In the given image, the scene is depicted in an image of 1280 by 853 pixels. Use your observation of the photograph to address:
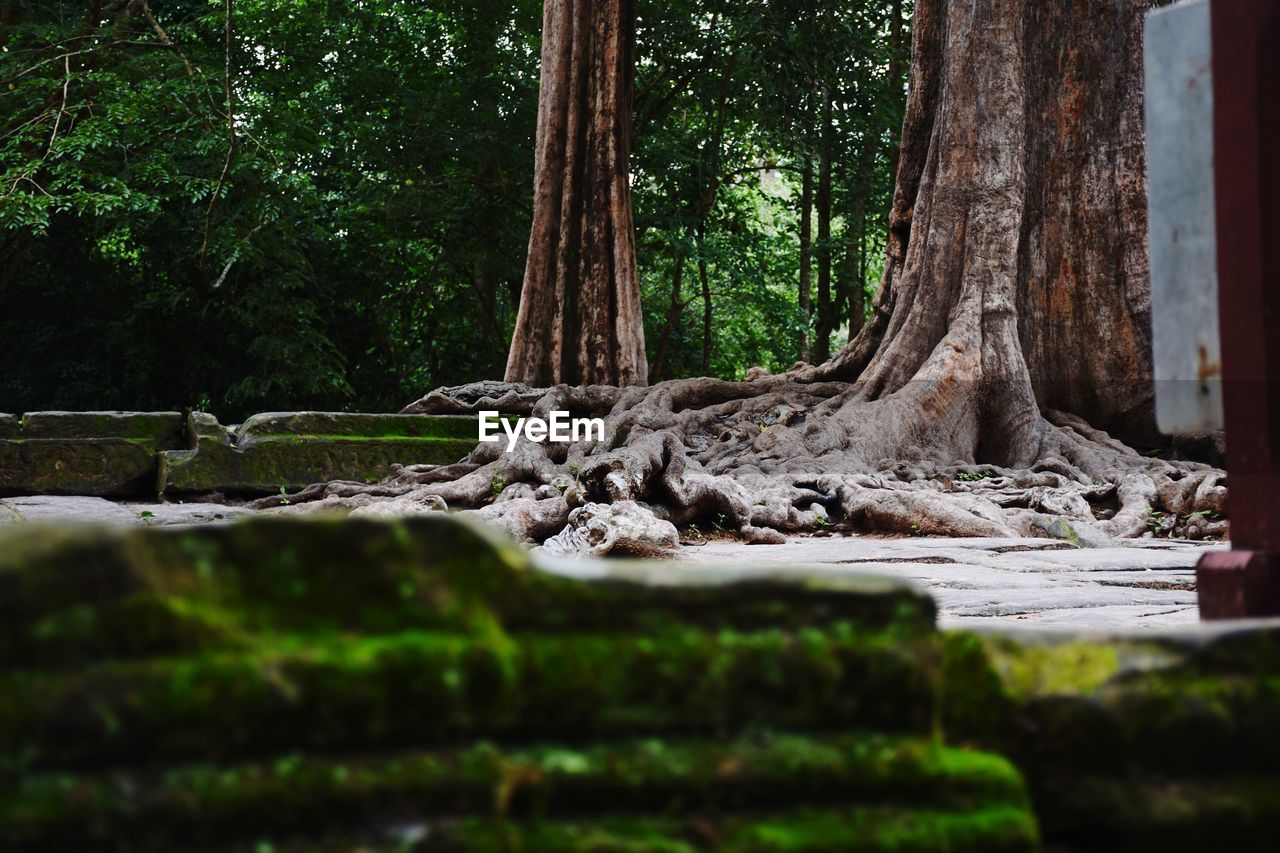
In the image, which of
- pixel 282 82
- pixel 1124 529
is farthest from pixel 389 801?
pixel 282 82

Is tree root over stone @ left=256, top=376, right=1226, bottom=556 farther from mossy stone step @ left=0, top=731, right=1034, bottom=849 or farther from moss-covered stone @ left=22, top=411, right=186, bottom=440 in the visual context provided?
mossy stone step @ left=0, top=731, right=1034, bottom=849

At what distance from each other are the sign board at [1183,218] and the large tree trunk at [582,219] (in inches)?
337

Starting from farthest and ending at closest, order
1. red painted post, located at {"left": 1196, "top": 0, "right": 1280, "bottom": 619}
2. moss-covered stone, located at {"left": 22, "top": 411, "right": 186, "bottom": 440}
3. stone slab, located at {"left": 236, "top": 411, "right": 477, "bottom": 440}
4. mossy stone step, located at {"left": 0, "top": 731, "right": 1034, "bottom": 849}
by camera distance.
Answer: stone slab, located at {"left": 236, "top": 411, "right": 477, "bottom": 440}
moss-covered stone, located at {"left": 22, "top": 411, "right": 186, "bottom": 440}
red painted post, located at {"left": 1196, "top": 0, "right": 1280, "bottom": 619}
mossy stone step, located at {"left": 0, "top": 731, "right": 1034, "bottom": 849}

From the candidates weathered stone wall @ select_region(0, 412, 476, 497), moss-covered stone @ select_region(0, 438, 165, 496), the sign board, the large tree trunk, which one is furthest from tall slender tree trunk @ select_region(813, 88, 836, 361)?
the sign board

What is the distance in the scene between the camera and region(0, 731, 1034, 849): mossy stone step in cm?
110

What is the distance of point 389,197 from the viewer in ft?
52.1

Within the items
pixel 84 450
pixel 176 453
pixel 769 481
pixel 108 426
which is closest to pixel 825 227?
pixel 769 481

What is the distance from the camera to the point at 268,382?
14953 mm

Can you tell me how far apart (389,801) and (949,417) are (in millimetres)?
7149

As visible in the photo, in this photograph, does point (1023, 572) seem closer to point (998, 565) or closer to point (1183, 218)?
point (998, 565)

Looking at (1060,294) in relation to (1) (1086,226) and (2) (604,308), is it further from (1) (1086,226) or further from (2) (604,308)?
(2) (604,308)

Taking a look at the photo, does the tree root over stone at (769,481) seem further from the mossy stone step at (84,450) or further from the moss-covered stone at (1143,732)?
the moss-covered stone at (1143,732)

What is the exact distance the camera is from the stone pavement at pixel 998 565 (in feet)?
11.1

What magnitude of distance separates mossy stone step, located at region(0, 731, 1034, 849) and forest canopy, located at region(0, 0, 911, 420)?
12884 mm
